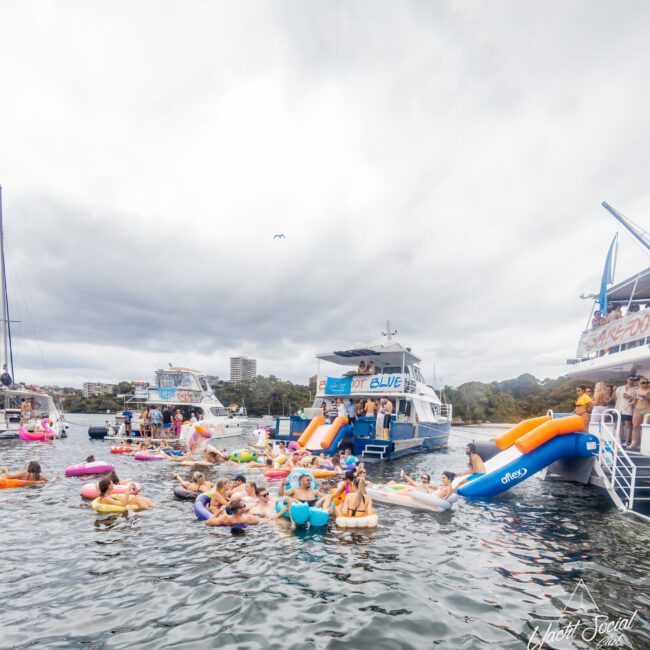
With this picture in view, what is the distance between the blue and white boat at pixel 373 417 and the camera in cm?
2080

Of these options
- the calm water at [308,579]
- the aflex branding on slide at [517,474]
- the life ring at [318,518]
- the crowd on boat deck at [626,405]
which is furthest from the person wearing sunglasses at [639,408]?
the life ring at [318,518]

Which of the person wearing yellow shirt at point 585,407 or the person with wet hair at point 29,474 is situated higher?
the person wearing yellow shirt at point 585,407

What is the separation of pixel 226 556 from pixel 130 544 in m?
2.00

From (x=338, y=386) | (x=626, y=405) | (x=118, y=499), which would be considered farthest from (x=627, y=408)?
(x=338, y=386)

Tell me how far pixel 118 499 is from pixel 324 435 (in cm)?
1181

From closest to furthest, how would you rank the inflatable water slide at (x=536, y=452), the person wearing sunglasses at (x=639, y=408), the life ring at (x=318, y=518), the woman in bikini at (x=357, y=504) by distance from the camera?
the life ring at (x=318, y=518) → the woman in bikini at (x=357, y=504) → the person wearing sunglasses at (x=639, y=408) → the inflatable water slide at (x=536, y=452)

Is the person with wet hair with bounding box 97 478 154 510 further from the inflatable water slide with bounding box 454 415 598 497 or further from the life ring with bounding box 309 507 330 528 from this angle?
the inflatable water slide with bounding box 454 415 598 497

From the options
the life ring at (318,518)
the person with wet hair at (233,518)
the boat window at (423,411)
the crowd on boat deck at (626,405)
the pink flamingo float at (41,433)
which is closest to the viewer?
the person with wet hair at (233,518)

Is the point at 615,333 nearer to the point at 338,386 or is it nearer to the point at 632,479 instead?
the point at 632,479

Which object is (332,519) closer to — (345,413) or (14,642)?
(14,642)

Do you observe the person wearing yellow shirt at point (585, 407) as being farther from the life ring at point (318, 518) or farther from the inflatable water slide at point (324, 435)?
the inflatable water slide at point (324, 435)

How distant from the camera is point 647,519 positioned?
32.5ft

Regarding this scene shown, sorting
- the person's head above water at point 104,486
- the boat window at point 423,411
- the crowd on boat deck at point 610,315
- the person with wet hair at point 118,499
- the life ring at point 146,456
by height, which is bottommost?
the life ring at point 146,456

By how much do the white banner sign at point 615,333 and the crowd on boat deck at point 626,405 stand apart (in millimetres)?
1257
